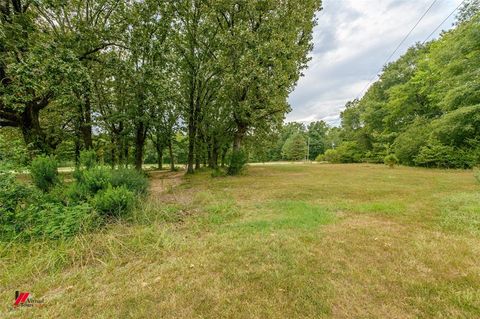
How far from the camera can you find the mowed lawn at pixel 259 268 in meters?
2.04

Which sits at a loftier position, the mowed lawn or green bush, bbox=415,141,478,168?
green bush, bbox=415,141,478,168

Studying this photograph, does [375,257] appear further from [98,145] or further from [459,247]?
[98,145]

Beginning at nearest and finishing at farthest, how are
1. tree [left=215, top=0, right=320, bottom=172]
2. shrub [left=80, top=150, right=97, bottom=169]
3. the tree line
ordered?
shrub [left=80, top=150, right=97, bottom=169] < the tree line < tree [left=215, top=0, right=320, bottom=172]

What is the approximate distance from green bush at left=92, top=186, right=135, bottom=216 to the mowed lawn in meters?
0.33

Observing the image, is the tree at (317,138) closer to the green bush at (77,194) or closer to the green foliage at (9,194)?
the green bush at (77,194)

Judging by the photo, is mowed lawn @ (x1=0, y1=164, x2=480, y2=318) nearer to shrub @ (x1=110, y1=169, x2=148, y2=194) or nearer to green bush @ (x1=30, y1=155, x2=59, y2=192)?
shrub @ (x1=110, y1=169, x2=148, y2=194)

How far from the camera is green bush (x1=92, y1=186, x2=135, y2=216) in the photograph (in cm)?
404

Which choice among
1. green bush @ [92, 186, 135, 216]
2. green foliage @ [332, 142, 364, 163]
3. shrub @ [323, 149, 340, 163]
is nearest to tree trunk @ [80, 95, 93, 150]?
green bush @ [92, 186, 135, 216]

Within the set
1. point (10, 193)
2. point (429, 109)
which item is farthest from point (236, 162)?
point (429, 109)

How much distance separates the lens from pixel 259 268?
8.95ft

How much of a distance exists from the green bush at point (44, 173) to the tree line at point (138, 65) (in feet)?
10.0

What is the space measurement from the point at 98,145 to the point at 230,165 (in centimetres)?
1023

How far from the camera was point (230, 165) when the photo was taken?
13664 mm

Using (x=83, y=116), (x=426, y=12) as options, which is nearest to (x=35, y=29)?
(x=83, y=116)
